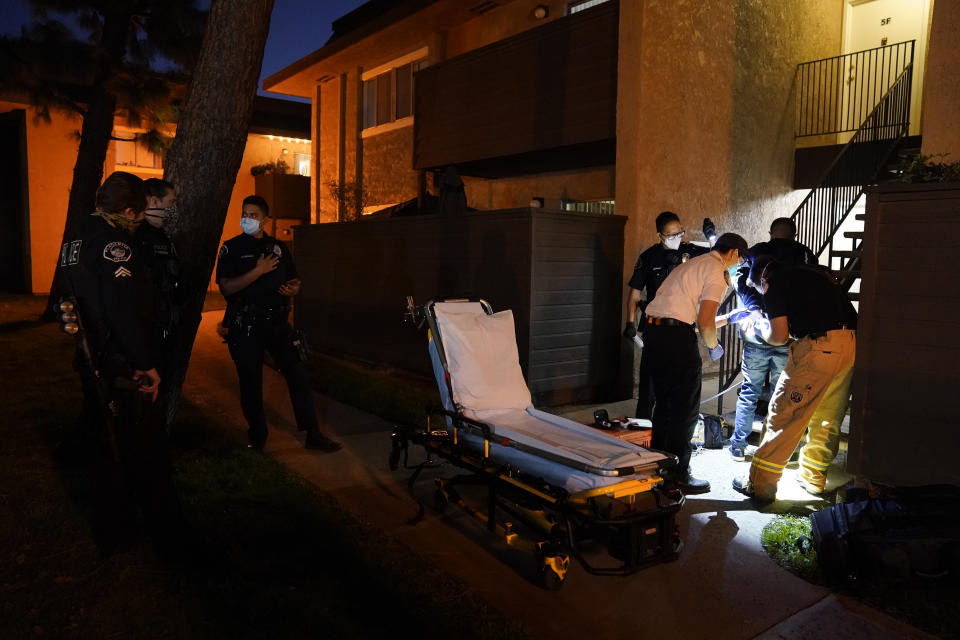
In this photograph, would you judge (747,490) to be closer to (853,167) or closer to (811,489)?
(811,489)

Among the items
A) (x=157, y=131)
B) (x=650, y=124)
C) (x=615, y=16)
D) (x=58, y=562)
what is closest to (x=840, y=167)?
(x=650, y=124)

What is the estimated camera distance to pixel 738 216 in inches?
369

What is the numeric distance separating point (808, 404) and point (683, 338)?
0.89 meters

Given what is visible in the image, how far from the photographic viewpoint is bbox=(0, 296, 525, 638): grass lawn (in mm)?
3227

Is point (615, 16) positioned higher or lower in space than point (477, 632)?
higher

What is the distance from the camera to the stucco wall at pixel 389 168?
1600 cm

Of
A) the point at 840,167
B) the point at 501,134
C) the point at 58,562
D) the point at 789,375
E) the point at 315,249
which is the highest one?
the point at 501,134

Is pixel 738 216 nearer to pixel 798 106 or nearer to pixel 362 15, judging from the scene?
pixel 798 106

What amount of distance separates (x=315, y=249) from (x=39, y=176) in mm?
14594

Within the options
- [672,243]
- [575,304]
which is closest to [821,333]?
[672,243]

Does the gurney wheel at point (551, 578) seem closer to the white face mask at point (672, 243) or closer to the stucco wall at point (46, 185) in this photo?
the white face mask at point (672, 243)

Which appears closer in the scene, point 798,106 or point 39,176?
point 798,106

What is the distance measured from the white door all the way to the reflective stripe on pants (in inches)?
277

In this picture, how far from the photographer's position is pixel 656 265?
22.0ft
